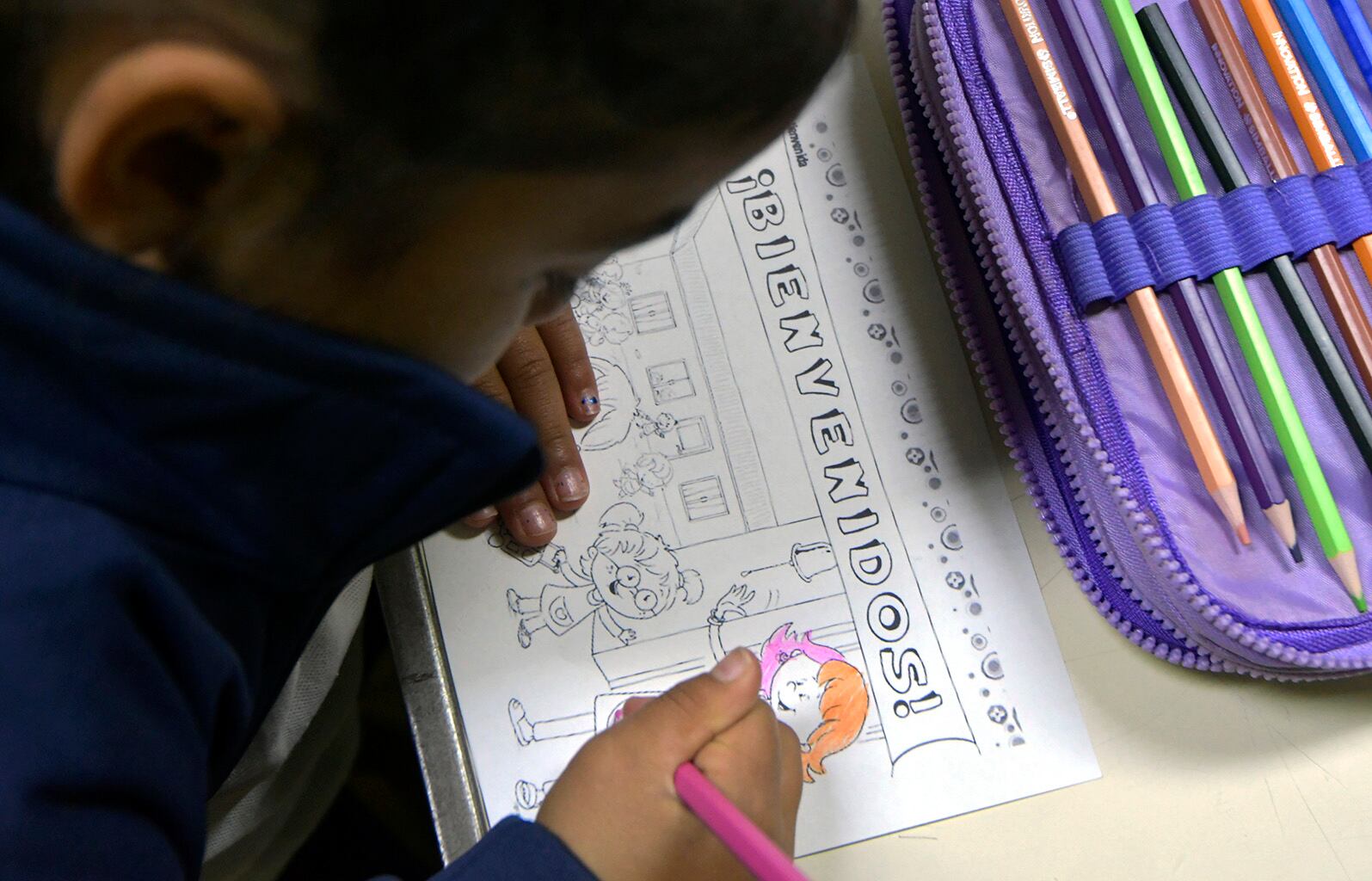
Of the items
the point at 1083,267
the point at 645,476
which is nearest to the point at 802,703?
the point at 645,476

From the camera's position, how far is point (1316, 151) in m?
0.46

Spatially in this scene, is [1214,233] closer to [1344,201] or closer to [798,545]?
[1344,201]

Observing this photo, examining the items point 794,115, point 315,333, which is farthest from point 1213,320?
point 315,333

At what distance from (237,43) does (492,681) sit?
0.29 m

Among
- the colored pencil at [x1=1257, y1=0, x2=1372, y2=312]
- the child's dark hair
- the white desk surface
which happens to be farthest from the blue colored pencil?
the child's dark hair

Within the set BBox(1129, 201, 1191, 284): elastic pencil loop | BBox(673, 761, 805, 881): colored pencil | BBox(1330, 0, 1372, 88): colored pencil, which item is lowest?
BBox(673, 761, 805, 881): colored pencil

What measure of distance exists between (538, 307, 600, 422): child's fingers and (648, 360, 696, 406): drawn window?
0.09 feet

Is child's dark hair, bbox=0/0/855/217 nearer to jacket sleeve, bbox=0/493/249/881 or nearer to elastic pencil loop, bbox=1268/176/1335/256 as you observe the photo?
jacket sleeve, bbox=0/493/249/881

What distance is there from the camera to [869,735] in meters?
0.44

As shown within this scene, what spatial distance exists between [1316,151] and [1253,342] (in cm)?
10

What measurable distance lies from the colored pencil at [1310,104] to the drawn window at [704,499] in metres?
0.30

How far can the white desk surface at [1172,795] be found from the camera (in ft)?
1.41

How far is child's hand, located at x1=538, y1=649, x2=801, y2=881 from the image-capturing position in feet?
1.23

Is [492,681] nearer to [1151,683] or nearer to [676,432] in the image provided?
[676,432]
